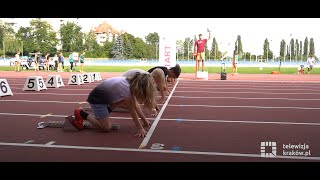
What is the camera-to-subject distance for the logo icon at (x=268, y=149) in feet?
13.9

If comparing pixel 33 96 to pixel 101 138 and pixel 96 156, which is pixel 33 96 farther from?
pixel 96 156

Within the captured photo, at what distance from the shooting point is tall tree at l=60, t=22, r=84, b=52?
63281 mm

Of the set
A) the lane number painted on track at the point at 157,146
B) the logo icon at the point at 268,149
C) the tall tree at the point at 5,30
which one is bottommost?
the logo icon at the point at 268,149

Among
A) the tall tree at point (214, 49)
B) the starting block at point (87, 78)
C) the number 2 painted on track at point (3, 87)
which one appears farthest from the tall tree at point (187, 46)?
the number 2 painted on track at point (3, 87)

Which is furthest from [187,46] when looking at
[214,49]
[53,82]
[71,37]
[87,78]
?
[53,82]

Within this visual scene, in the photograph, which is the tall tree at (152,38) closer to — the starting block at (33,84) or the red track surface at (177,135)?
the starting block at (33,84)

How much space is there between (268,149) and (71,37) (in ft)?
212

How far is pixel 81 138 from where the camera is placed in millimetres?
4977

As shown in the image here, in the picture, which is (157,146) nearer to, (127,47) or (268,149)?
(268,149)

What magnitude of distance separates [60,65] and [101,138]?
80.8ft

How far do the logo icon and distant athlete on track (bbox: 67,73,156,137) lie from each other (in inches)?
68.1

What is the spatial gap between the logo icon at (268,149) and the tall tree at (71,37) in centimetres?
6123

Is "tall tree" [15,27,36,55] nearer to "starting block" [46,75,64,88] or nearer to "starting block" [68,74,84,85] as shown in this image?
"starting block" [68,74,84,85]
